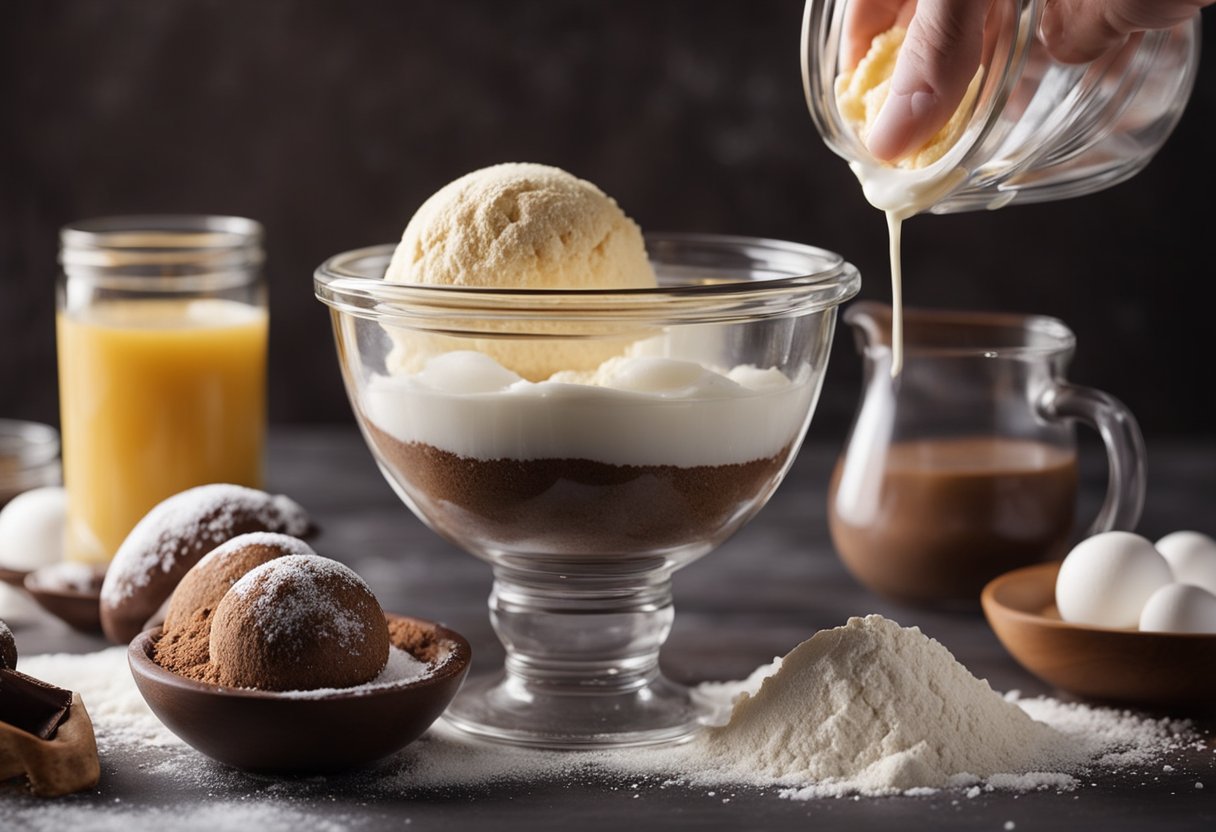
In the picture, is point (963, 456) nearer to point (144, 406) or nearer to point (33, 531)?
point (144, 406)

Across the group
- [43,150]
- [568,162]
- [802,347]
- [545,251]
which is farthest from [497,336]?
[43,150]

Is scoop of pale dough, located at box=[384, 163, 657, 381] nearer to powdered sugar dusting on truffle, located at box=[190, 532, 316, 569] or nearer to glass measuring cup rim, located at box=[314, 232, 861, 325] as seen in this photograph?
glass measuring cup rim, located at box=[314, 232, 861, 325]

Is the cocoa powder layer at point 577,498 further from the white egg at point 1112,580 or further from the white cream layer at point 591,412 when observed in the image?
the white egg at point 1112,580

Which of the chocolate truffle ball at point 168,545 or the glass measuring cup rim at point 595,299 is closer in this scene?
the glass measuring cup rim at point 595,299

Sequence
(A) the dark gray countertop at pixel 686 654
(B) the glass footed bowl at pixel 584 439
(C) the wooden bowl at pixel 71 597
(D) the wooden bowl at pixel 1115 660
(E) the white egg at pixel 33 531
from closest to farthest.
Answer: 1. (A) the dark gray countertop at pixel 686 654
2. (B) the glass footed bowl at pixel 584 439
3. (D) the wooden bowl at pixel 1115 660
4. (C) the wooden bowl at pixel 71 597
5. (E) the white egg at pixel 33 531

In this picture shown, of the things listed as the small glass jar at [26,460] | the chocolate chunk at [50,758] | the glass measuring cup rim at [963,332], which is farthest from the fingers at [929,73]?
the small glass jar at [26,460]

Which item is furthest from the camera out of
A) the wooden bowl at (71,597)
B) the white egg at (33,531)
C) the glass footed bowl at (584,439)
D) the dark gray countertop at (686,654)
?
the white egg at (33,531)

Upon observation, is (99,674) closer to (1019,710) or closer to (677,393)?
(677,393)

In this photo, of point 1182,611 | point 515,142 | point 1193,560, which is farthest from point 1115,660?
point 515,142
